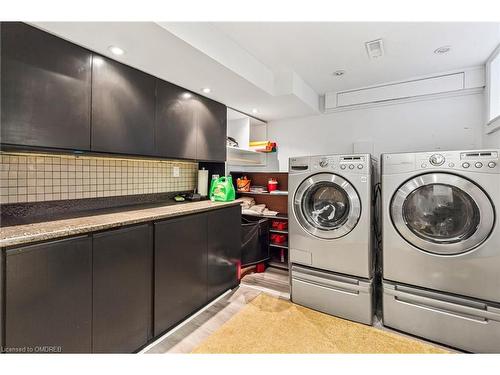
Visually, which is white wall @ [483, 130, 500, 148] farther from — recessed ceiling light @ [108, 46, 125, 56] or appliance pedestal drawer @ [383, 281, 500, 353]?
recessed ceiling light @ [108, 46, 125, 56]

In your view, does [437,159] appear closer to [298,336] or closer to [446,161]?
[446,161]

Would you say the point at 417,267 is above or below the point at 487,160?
below

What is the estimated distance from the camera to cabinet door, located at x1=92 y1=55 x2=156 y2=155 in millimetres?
1628

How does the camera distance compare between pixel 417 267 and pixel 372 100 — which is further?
pixel 372 100

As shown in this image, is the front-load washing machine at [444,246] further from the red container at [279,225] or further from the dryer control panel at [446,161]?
the red container at [279,225]

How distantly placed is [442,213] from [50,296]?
2645 millimetres

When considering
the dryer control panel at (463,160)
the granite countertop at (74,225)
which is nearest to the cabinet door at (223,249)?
the granite countertop at (74,225)

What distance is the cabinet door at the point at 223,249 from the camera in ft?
7.44

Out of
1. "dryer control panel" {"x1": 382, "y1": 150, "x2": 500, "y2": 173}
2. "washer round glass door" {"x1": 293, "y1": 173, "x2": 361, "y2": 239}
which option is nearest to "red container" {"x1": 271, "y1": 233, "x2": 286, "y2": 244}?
"washer round glass door" {"x1": 293, "y1": 173, "x2": 361, "y2": 239}

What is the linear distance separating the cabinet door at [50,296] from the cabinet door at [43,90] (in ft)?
2.12

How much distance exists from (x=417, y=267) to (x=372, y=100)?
212 cm

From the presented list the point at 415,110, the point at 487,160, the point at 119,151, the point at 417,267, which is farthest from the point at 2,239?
the point at 415,110
